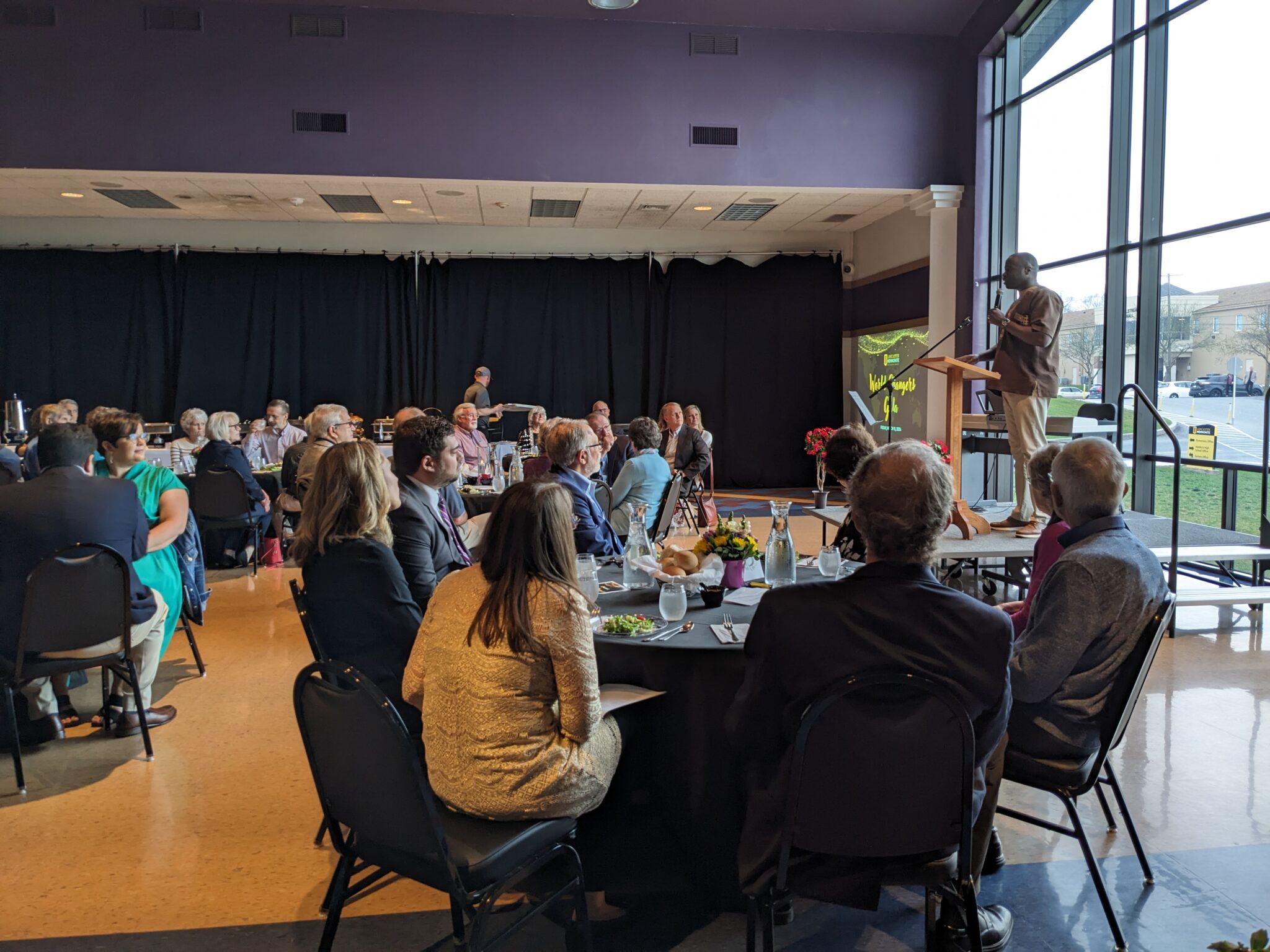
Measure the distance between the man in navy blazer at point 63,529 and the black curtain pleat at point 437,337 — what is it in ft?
27.4

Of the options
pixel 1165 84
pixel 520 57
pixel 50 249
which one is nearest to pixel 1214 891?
pixel 1165 84

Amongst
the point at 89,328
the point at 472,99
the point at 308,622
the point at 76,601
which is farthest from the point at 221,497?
the point at 89,328

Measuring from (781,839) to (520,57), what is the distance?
9.00 meters

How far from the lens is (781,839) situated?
5.84 feet

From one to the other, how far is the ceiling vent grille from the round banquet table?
948cm

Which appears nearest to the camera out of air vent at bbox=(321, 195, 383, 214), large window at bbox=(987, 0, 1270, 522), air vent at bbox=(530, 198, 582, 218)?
large window at bbox=(987, 0, 1270, 522)

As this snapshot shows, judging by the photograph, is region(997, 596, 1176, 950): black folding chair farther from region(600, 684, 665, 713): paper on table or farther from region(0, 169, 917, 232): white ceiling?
region(0, 169, 917, 232): white ceiling

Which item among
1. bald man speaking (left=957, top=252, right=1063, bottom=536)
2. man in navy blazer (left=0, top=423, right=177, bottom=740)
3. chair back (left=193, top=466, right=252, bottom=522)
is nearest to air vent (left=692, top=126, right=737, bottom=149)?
bald man speaking (left=957, top=252, right=1063, bottom=536)

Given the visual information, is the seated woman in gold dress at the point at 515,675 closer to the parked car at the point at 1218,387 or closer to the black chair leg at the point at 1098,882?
the black chair leg at the point at 1098,882

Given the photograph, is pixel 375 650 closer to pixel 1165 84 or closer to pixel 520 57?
pixel 1165 84

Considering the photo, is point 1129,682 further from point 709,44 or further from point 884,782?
point 709,44

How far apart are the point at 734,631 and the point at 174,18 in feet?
29.9

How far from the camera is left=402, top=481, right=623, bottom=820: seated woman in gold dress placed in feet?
6.29

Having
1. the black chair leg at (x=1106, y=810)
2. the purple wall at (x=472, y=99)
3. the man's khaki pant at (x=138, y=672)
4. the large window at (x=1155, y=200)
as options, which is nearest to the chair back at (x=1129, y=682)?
the black chair leg at (x=1106, y=810)
